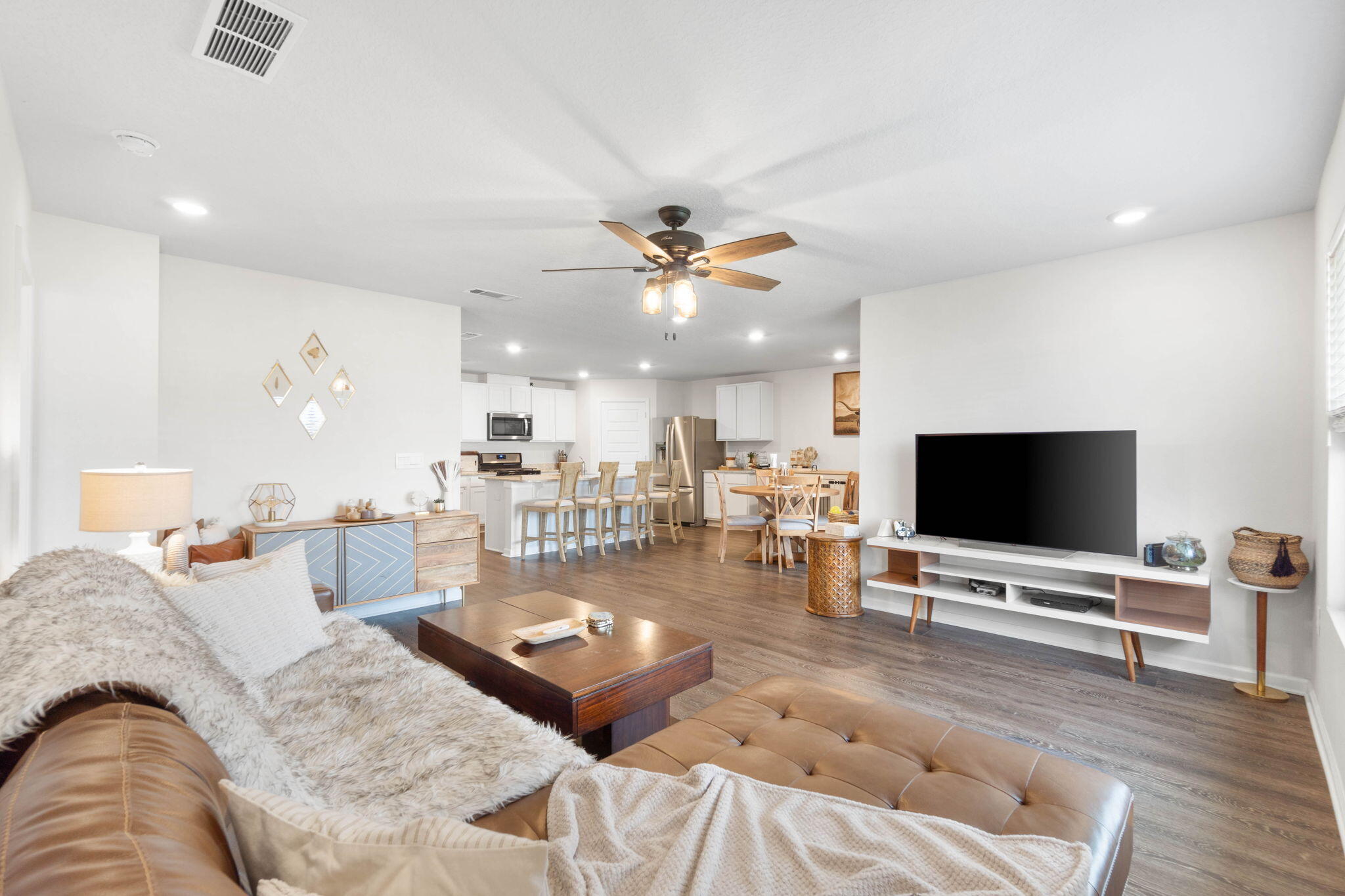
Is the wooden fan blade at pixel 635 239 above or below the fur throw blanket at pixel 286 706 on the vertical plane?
above

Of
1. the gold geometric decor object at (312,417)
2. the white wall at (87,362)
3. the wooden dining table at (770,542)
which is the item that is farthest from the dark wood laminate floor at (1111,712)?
the white wall at (87,362)

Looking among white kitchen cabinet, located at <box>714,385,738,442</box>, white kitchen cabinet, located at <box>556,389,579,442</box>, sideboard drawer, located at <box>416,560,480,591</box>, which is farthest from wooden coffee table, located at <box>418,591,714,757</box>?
white kitchen cabinet, located at <box>556,389,579,442</box>

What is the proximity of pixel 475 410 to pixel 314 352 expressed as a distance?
4.70m

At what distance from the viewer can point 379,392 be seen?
4.63 meters

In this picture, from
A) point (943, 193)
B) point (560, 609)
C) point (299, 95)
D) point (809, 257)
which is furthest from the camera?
point (809, 257)

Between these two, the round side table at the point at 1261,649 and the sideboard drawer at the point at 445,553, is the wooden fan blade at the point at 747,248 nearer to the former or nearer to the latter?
the round side table at the point at 1261,649

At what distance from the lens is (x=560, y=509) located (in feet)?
22.0

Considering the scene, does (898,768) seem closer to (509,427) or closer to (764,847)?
(764,847)

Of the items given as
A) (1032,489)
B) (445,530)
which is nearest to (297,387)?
(445,530)

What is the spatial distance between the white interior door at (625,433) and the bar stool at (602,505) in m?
2.39

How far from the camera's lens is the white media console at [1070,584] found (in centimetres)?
317

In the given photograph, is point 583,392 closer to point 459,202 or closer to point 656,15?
point 459,202

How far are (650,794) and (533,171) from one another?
240cm

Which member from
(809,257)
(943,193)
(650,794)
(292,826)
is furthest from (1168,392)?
(292,826)
